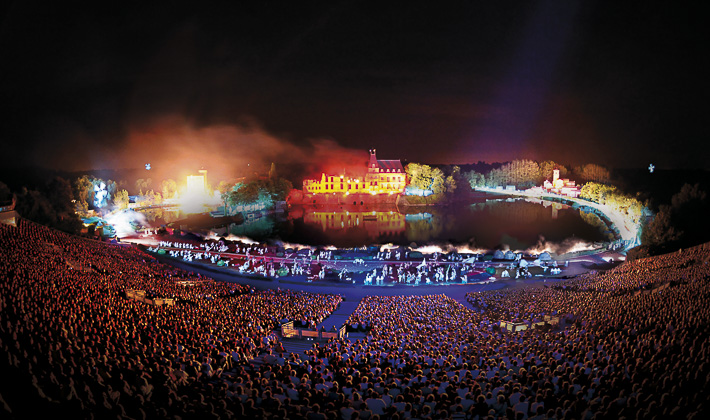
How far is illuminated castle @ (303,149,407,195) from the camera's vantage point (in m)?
107

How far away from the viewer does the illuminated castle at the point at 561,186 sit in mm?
115688

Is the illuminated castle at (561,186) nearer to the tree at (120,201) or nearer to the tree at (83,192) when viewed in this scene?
the tree at (120,201)

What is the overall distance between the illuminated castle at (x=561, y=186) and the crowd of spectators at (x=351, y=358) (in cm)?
10630

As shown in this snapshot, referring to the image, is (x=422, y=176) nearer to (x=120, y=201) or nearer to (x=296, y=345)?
(x=120, y=201)

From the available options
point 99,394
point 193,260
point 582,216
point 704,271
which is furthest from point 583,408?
point 582,216

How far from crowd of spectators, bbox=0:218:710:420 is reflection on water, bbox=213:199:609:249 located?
3732 centimetres

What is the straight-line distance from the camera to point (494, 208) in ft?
298

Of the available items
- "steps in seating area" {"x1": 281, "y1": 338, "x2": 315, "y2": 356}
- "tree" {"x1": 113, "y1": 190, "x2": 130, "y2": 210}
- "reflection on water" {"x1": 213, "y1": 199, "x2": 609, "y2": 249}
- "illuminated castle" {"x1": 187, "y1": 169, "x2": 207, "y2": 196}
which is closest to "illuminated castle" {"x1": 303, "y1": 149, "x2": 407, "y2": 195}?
"reflection on water" {"x1": 213, "y1": 199, "x2": 609, "y2": 249}

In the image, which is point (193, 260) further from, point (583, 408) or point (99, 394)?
point (583, 408)

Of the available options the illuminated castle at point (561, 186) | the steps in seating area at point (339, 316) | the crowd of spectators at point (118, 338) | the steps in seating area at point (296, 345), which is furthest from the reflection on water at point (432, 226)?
the steps in seating area at point (296, 345)

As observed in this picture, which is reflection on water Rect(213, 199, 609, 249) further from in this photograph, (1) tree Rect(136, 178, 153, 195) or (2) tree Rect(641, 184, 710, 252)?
(1) tree Rect(136, 178, 153, 195)

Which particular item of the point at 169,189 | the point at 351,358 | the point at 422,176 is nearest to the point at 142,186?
the point at 169,189

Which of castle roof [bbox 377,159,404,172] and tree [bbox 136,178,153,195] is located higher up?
castle roof [bbox 377,159,404,172]

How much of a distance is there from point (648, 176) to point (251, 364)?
167 m
